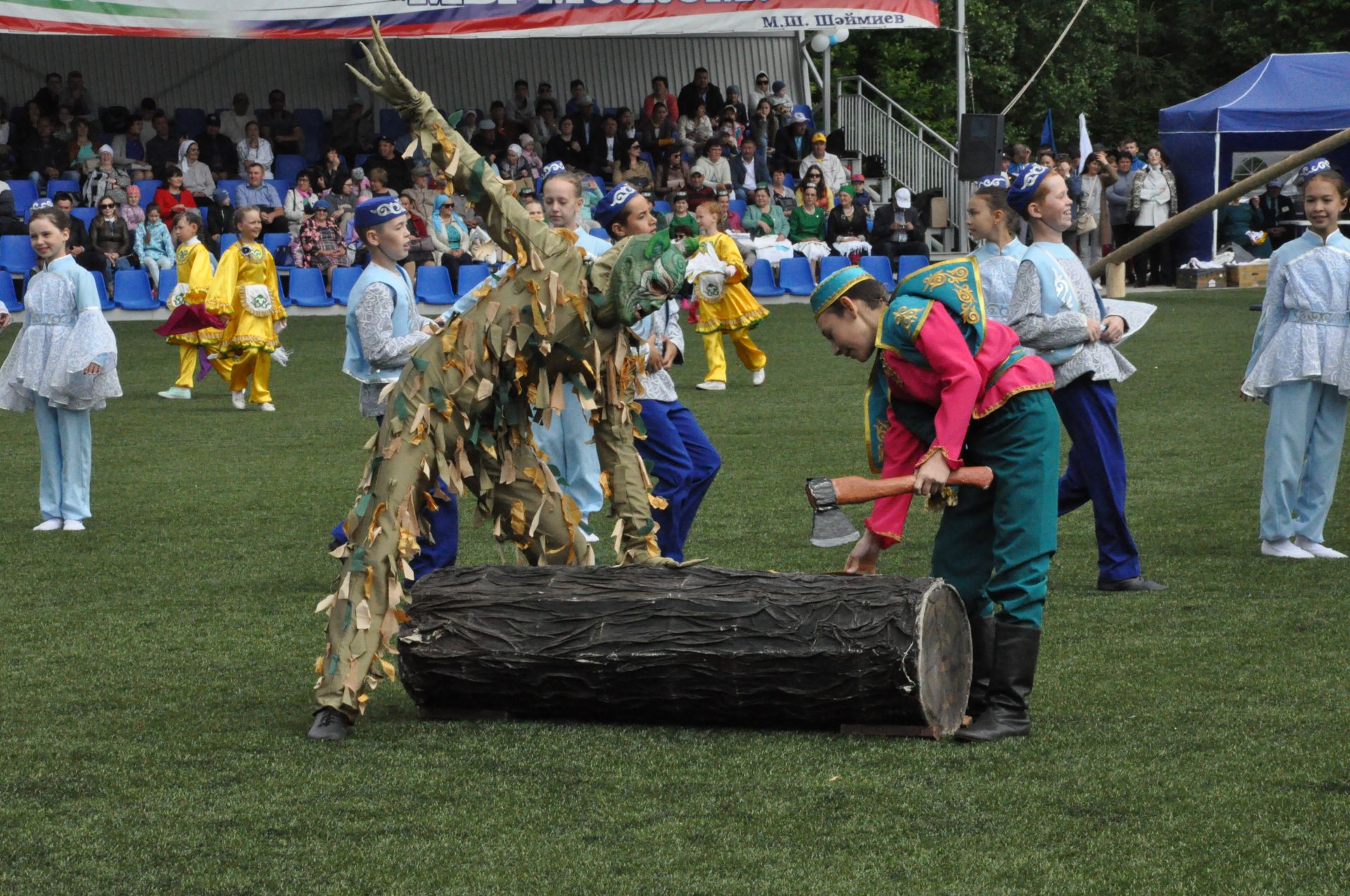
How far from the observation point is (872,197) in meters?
27.3

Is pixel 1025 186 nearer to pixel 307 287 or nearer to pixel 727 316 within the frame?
pixel 727 316

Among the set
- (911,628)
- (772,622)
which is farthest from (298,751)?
(911,628)

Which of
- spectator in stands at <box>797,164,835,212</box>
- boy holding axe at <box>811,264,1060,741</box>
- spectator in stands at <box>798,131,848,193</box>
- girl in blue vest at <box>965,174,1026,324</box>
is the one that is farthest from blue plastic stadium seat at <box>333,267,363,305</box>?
boy holding axe at <box>811,264,1060,741</box>

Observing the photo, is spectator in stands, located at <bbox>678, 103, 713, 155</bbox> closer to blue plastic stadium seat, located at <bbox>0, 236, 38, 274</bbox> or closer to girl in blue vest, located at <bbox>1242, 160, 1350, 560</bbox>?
blue plastic stadium seat, located at <bbox>0, 236, 38, 274</bbox>

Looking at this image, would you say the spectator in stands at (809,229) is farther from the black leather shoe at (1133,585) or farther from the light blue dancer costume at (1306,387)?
the black leather shoe at (1133,585)

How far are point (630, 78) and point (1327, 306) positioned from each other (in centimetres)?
2324

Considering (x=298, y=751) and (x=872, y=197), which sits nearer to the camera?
(x=298, y=751)

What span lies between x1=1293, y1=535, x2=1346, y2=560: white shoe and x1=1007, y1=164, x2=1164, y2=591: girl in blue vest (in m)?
1.07

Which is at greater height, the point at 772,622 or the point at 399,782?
the point at 772,622

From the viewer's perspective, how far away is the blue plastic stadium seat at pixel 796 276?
24672 mm

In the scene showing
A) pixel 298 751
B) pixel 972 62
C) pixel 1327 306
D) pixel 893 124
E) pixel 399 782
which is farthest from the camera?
pixel 972 62

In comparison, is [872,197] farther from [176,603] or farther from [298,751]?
[298,751]

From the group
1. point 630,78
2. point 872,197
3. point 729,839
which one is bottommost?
point 729,839

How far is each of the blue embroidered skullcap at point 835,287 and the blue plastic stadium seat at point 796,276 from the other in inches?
767
